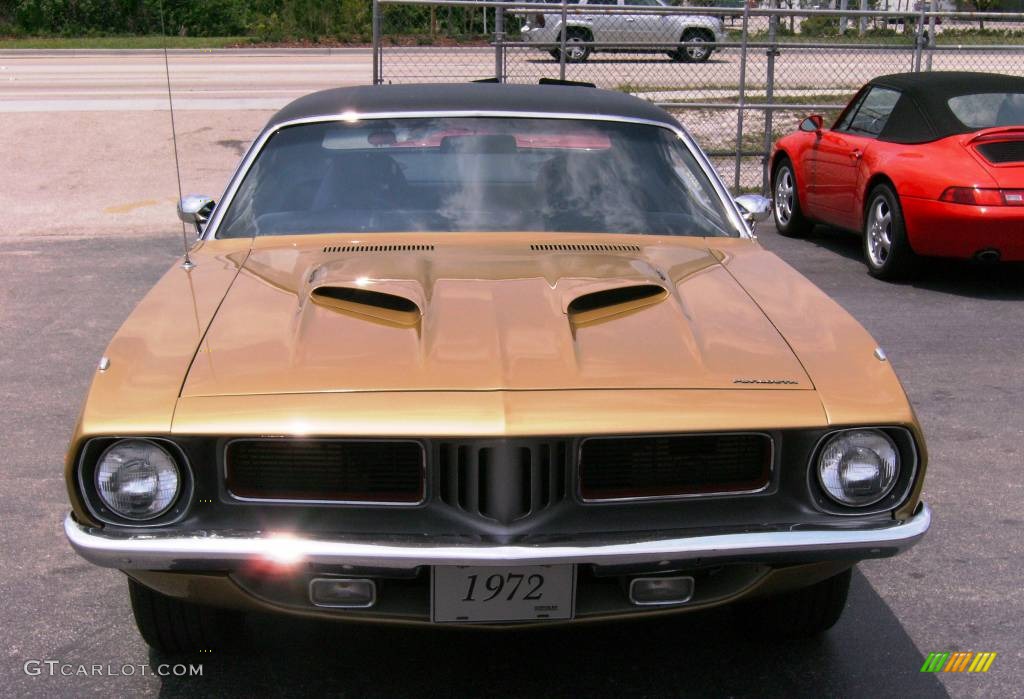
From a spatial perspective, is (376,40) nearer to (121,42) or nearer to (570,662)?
(570,662)

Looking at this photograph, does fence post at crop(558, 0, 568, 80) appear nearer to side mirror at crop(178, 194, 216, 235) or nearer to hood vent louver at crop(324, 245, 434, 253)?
side mirror at crop(178, 194, 216, 235)

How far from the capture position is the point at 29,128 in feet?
48.3

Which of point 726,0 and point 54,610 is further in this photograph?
point 726,0

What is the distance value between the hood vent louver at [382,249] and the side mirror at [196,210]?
2.87ft

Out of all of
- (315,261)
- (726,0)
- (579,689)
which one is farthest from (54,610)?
(726,0)

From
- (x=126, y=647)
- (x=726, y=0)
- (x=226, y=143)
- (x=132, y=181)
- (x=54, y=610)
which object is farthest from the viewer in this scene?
(x=726, y=0)

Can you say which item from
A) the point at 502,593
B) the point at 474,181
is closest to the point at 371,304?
the point at 502,593

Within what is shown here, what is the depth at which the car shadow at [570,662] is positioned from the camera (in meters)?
3.27

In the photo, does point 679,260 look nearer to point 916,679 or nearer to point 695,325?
point 695,325

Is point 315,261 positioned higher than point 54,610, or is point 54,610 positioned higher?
point 315,261

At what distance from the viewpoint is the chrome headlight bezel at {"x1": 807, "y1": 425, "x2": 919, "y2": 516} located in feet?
9.45

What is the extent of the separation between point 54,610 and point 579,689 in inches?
64.5

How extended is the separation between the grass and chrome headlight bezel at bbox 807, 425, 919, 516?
27089 mm

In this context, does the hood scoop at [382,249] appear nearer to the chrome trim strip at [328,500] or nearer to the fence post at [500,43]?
the chrome trim strip at [328,500]
